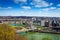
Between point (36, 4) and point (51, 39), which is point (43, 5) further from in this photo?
point (51, 39)

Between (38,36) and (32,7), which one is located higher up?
(32,7)

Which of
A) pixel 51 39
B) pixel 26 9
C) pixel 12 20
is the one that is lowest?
pixel 51 39

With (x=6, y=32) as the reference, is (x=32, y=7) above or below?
above

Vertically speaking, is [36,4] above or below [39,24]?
above

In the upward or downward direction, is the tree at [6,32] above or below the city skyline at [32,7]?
below

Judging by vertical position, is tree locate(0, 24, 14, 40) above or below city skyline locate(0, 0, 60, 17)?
below

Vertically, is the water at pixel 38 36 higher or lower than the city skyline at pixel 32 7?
lower

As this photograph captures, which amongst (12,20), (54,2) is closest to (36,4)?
(54,2)
